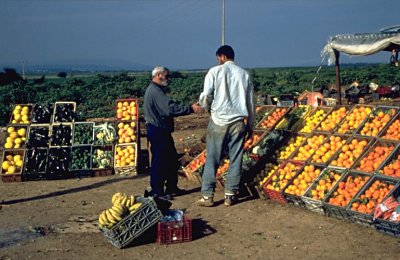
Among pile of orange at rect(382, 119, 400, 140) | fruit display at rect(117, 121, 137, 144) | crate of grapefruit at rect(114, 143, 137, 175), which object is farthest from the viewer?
fruit display at rect(117, 121, 137, 144)

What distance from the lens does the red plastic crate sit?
278 inches

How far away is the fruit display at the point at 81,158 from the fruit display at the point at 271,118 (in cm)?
415

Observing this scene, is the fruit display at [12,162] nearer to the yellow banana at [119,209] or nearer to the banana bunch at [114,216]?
the banana bunch at [114,216]

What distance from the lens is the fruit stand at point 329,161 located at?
7.68m

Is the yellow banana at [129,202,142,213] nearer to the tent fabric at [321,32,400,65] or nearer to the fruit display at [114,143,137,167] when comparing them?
the fruit display at [114,143,137,167]

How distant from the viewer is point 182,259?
21.4 feet

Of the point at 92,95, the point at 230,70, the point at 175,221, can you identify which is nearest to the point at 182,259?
the point at 175,221

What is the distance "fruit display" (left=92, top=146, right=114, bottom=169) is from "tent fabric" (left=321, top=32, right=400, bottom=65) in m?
5.70

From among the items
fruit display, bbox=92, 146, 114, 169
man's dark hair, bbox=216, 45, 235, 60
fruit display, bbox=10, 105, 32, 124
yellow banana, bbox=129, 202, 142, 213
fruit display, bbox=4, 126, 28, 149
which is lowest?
fruit display, bbox=92, 146, 114, 169

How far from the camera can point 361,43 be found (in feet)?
37.6

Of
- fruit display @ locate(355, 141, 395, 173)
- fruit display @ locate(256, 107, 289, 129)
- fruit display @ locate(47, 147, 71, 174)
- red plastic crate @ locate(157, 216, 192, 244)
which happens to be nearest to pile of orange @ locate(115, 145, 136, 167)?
fruit display @ locate(47, 147, 71, 174)

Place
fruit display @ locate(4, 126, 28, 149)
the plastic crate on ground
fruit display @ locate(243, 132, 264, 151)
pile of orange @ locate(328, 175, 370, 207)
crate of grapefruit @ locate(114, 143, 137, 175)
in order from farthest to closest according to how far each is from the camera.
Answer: fruit display @ locate(4, 126, 28, 149)
crate of grapefruit @ locate(114, 143, 137, 175)
fruit display @ locate(243, 132, 264, 151)
pile of orange @ locate(328, 175, 370, 207)
the plastic crate on ground

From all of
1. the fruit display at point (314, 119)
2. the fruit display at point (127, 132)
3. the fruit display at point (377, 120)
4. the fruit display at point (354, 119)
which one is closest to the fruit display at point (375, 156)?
the fruit display at point (377, 120)

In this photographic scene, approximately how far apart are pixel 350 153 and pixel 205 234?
3.01 meters
